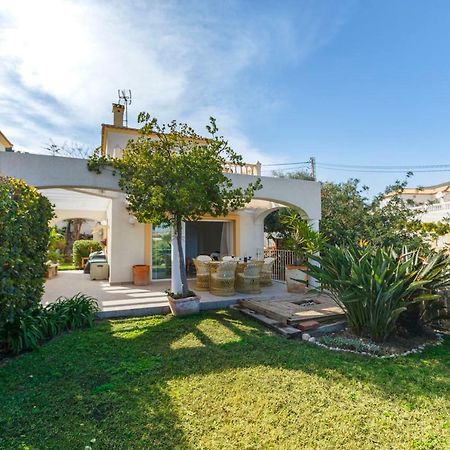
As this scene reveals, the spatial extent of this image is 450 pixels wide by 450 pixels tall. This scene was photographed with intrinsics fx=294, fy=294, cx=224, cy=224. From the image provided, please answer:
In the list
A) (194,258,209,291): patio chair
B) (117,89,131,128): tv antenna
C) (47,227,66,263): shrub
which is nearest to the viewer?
(47,227,66,263): shrub

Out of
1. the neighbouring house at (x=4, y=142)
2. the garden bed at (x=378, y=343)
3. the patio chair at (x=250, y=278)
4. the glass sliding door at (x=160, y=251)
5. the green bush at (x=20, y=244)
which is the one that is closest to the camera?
the green bush at (x=20, y=244)

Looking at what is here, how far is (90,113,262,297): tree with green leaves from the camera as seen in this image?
1116 cm

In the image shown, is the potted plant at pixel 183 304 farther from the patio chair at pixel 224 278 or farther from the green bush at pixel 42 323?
the green bush at pixel 42 323

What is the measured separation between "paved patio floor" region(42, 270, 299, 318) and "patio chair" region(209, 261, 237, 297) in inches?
14.2

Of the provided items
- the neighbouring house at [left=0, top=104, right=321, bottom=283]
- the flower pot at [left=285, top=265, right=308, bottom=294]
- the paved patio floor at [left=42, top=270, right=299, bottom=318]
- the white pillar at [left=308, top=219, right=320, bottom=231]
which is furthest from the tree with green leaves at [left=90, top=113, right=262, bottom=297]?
the white pillar at [left=308, top=219, right=320, bottom=231]

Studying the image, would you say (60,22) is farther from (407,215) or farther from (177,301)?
(407,215)

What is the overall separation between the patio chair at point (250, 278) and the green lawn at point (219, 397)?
6.49 metres

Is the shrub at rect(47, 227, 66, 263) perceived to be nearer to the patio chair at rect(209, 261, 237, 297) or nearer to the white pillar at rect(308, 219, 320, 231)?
the patio chair at rect(209, 261, 237, 297)

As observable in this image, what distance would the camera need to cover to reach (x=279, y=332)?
10.2 m

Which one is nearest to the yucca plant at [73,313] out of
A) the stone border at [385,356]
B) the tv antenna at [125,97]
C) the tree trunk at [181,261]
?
the tree trunk at [181,261]

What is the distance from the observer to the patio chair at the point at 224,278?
14.9 metres

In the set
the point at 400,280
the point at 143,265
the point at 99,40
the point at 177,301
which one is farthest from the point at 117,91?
the point at 400,280

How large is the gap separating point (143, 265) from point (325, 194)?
14754 millimetres

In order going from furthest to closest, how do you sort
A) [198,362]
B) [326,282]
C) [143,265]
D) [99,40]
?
1. [143,265]
2. [99,40]
3. [326,282]
4. [198,362]
